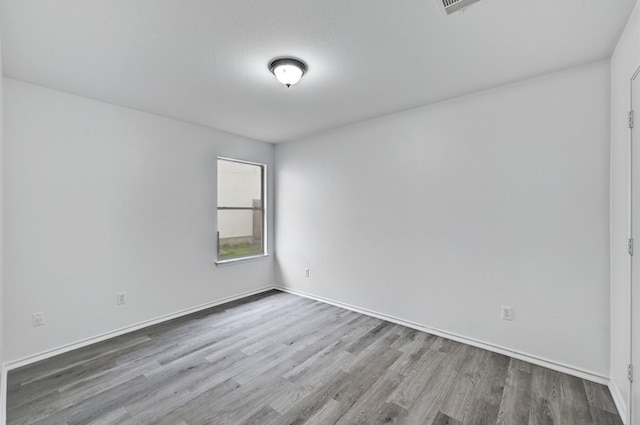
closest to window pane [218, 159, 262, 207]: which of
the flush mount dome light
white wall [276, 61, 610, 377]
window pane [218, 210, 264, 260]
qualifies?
window pane [218, 210, 264, 260]

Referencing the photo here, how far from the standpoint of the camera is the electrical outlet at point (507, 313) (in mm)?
2643

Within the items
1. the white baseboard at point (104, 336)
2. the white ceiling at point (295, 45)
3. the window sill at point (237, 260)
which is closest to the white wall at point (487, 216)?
the white ceiling at point (295, 45)

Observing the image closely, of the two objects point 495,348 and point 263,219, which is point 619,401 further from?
point 263,219

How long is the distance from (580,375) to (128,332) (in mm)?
4385

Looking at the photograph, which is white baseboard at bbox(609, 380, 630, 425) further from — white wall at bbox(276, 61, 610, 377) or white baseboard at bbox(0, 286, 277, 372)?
white baseboard at bbox(0, 286, 277, 372)

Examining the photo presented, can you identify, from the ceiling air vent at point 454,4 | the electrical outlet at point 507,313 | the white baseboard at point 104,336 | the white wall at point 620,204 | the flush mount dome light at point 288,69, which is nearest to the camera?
the ceiling air vent at point 454,4

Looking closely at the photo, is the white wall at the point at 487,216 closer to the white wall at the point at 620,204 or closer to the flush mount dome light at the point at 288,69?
the white wall at the point at 620,204

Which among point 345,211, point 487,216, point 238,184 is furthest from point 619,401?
point 238,184

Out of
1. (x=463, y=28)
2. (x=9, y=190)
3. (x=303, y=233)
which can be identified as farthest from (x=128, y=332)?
(x=463, y=28)

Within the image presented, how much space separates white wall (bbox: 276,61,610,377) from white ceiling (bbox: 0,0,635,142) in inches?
14.1

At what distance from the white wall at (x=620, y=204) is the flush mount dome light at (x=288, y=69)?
2108 mm

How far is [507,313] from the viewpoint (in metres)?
2.66

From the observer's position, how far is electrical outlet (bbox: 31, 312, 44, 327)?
102 inches

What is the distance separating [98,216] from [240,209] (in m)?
1.89
